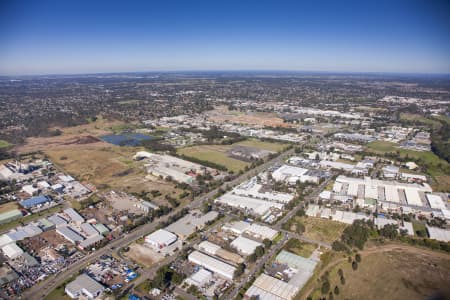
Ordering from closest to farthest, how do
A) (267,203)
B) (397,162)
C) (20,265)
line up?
(20,265) → (267,203) → (397,162)

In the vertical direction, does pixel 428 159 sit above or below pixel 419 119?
below

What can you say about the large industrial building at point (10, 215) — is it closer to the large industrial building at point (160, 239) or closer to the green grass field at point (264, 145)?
the large industrial building at point (160, 239)

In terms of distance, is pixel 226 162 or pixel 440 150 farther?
pixel 440 150

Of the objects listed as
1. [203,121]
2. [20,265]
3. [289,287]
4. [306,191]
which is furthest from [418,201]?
[203,121]

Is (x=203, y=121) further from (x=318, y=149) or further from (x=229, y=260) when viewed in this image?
(x=229, y=260)

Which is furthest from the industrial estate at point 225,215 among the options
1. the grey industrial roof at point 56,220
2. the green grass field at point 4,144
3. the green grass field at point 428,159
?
the green grass field at point 4,144

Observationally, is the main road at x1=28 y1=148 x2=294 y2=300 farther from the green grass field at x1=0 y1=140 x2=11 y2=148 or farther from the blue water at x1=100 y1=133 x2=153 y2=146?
the green grass field at x1=0 y1=140 x2=11 y2=148

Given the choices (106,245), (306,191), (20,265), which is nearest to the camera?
(20,265)

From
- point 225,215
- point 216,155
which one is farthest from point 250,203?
point 216,155

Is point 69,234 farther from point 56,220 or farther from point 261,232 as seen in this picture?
point 261,232
